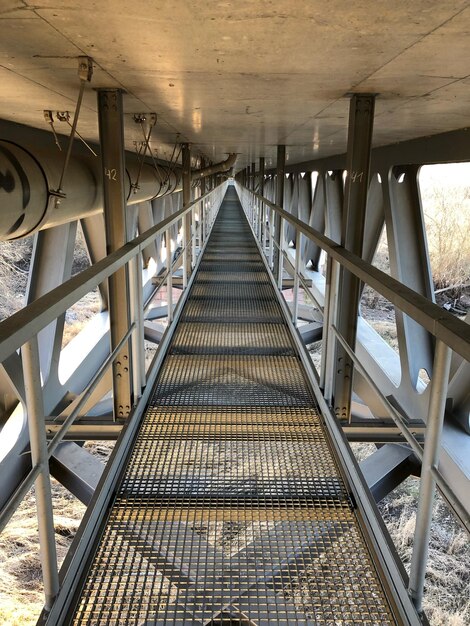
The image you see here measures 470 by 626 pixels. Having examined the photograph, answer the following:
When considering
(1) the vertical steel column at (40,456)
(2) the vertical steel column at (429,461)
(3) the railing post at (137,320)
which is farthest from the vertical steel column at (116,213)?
(2) the vertical steel column at (429,461)

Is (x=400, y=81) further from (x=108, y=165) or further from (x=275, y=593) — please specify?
(x=275, y=593)

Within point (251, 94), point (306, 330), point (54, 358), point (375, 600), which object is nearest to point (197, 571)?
point (375, 600)

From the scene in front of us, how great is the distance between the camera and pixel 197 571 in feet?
4.78

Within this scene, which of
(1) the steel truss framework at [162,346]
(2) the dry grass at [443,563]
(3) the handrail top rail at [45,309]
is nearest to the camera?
(3) the handrail top rail at [45,309]

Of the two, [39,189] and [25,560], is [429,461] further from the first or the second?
[25,560]

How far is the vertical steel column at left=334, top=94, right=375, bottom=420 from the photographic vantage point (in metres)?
2.80

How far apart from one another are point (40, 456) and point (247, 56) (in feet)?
5.39

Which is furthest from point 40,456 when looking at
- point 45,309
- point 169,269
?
point 169,269

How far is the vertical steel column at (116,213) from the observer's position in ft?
9.11

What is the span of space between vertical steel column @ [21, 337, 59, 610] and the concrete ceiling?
105 cm

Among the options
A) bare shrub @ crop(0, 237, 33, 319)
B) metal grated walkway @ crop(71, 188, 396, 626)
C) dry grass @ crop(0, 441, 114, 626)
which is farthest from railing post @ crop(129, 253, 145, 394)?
bare shrub @ crop(0, 237, 33, 319)

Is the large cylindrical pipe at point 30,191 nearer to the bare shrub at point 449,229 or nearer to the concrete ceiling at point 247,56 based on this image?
the concrete ceiling at point 247,56

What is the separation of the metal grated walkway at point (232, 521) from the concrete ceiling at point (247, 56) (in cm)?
151

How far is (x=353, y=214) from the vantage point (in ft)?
9.98
